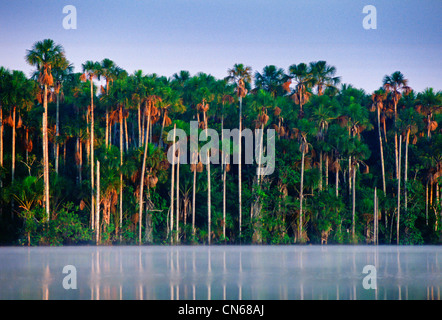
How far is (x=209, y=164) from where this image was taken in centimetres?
5256

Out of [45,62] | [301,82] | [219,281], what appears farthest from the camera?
[301,82]

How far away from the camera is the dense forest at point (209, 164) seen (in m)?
50.3

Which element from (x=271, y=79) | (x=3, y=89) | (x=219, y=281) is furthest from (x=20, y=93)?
(x=219, y=281)

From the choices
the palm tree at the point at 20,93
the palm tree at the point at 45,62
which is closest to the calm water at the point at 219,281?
the palm tree at the point at 45,62

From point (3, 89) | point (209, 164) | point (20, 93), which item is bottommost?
point (209, 164)

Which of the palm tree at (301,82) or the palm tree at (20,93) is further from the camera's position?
the palm tree at (301,82)

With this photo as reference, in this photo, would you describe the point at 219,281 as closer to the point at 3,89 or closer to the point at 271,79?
the point at 3,89

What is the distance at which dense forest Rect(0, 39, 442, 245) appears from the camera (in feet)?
165

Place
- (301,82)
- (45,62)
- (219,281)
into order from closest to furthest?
(219,281)
(45,62)
(301,82)

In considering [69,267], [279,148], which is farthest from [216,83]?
[69,267]

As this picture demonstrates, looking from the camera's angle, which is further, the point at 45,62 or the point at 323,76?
the point at 323,76

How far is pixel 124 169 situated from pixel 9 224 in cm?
927

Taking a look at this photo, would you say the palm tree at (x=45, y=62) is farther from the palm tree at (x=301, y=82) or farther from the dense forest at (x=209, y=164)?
the palm tree at (x=301, y=82)

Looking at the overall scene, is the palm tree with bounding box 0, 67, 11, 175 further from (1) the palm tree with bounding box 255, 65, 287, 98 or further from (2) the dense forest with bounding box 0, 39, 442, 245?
(1) the palm tree with bounding box 255, 65, 287, 98
